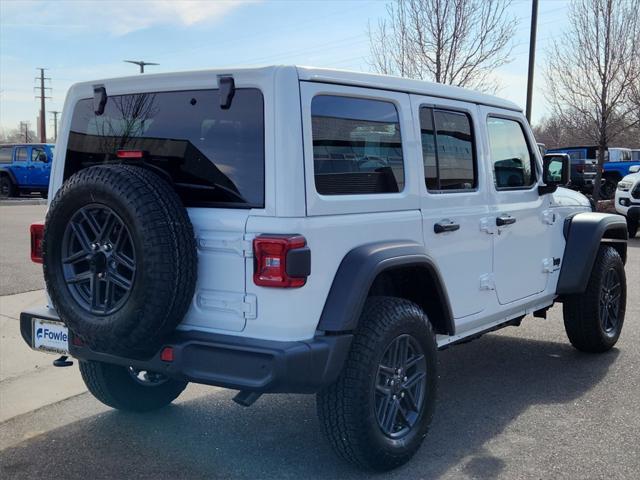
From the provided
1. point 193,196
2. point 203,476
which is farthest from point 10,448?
point 193,196

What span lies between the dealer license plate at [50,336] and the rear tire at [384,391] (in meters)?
1.34

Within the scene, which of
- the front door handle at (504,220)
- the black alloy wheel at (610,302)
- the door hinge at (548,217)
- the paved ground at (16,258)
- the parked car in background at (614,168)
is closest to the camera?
the front door handle at (504,220)

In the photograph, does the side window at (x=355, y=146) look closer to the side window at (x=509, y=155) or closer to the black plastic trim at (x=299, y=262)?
the black plastic trim at (x=299, y=262)

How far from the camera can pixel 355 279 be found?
3.21 m

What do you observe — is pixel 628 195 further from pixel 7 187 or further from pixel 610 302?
pixel 7 187

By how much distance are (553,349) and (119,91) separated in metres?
4.16

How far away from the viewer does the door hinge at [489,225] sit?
432 cm

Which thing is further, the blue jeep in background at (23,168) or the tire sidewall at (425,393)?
the blue jeep in background at (23,168)

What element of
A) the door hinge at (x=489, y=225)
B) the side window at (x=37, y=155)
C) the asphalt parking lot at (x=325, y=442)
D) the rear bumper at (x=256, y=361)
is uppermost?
the side window at (x=37, y=155)

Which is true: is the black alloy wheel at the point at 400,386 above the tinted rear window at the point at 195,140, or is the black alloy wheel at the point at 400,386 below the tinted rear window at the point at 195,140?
below

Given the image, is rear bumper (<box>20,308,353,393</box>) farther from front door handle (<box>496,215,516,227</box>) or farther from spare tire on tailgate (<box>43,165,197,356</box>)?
front door handle (<box>496,215,516,227</box>)

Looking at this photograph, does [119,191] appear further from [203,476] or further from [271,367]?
[203,476]

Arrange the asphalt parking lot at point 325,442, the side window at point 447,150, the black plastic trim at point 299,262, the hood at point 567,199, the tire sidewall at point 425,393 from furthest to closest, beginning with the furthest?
the hood at point 567,199
the side window at point 447,150
the asphalt parking lot at point 325,442
the tire sidewall at point 425,393
the black plastic trim at point 299,262

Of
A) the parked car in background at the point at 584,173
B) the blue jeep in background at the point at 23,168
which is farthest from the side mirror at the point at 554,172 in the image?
the blue jeep in background at the point at 23,168
